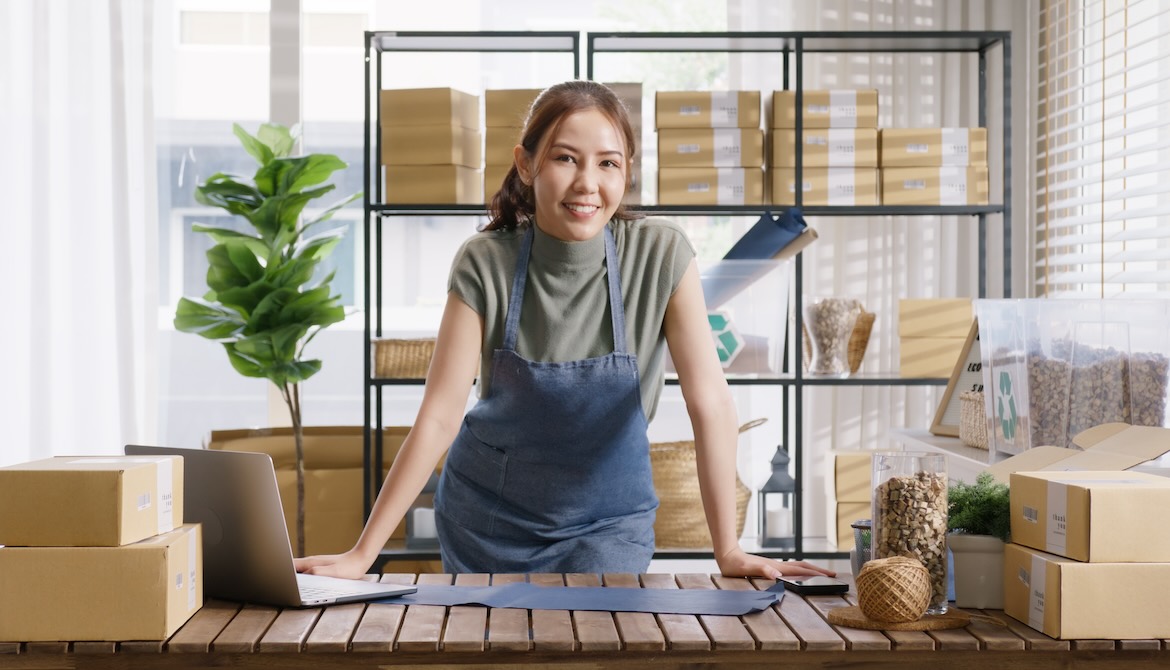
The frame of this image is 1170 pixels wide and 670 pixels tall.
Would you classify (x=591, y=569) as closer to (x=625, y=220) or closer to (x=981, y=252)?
(x=625, y=220)

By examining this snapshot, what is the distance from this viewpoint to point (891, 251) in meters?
3.76

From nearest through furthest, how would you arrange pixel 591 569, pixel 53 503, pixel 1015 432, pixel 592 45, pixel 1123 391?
pixel 53 503 → pixel 591 569 → pixel 1123 391 → pixel 1015 432 → pixel 592 45

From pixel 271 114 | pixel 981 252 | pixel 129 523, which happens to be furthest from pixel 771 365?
pixel 129 523

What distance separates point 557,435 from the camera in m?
1.86

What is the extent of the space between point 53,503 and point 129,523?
0.25 ft

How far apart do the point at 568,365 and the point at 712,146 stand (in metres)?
1.55

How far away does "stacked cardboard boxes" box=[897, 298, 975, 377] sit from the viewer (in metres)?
3.17

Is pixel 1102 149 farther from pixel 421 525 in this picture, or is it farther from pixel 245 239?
pixel 245 239

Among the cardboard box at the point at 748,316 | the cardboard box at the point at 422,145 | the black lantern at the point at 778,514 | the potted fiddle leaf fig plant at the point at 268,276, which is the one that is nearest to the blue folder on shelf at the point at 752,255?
the cardboard box at the point at 748,316

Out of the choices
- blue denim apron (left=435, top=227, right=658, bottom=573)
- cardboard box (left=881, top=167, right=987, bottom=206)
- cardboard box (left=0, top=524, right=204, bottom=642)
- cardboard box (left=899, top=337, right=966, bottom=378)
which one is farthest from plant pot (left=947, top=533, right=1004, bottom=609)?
cardboard box (left=881, top=167, right=987, bottom=206)

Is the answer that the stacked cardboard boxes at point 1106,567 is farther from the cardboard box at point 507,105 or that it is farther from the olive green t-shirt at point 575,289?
the cardboard box at point 507,105

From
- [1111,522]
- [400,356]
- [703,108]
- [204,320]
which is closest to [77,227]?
[204,320]

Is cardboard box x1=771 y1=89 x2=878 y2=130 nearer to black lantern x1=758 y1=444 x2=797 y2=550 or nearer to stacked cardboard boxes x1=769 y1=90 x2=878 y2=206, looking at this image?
stacked cardboard boxes x1=769 y1=90 x2=878 y2=206

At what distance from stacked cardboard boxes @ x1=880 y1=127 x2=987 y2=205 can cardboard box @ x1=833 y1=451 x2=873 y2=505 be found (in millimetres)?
749
